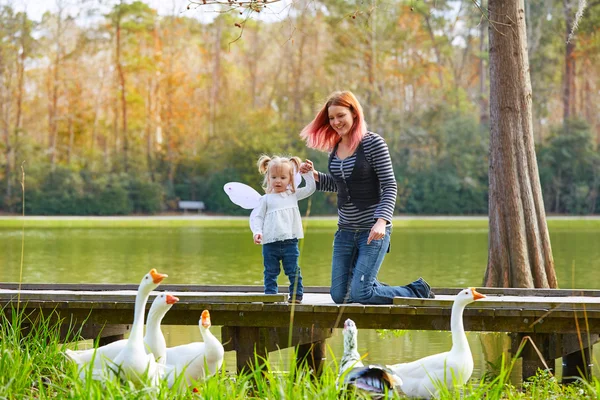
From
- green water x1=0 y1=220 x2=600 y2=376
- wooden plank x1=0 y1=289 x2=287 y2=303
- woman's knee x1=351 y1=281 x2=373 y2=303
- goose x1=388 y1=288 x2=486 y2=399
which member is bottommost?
green water x1=0 y1=220 x2=600 y2=376

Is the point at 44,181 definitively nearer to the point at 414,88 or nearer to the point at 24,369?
the point at 414,88

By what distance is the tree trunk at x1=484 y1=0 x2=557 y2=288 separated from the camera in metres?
9.23

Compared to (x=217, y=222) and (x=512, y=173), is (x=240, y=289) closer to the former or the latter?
(x=512, y=173)

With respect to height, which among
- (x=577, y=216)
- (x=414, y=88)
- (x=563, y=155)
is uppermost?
(x=414, y=88)

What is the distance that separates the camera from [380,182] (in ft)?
19.0

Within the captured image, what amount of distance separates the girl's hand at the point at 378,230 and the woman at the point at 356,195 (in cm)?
2

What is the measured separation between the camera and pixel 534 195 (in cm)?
947

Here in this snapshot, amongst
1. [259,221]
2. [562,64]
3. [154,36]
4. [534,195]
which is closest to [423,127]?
[562,64]

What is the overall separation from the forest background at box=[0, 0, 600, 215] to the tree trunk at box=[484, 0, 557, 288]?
27.5m

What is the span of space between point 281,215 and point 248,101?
3852 centimetres

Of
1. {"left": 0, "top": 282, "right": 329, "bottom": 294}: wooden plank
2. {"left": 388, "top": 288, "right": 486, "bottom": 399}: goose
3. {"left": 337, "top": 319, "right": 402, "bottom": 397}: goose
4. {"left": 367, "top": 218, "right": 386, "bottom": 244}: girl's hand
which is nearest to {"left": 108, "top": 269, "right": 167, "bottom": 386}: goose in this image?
Answer: {"left": 337, "top": 319, "right": 402, "bottom": 397}: goose

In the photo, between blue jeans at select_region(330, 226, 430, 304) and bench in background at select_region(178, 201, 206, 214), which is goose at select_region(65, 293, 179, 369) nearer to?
blue jeans at select_region(330, 226, 430, 304)

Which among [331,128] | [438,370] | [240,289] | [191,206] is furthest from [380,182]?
[191,206]

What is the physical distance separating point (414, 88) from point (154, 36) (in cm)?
1265
